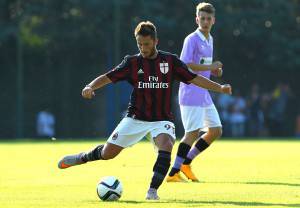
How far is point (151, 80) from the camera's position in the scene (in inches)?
417

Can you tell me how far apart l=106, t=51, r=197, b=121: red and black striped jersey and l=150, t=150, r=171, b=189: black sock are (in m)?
0.57

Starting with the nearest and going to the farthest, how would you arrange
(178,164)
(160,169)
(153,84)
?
(160,169)
(153,84)
(178,164)

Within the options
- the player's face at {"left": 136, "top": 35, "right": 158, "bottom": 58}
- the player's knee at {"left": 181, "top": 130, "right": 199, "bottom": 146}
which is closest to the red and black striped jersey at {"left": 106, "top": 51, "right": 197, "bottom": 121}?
the player's face at {"left": 136, "top": 35, "right": 158, "bottom": 58}

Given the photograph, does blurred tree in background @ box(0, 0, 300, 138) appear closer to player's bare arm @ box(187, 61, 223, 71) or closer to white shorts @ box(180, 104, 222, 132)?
white shorts @ box(180, 104, 222, 132)

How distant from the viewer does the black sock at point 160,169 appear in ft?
33.4

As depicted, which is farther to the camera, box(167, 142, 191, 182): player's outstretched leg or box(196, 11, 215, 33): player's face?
box(196, 11, 215, 33): player's face

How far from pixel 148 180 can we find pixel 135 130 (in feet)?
8.43

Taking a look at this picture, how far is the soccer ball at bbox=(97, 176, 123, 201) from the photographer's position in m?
10.2

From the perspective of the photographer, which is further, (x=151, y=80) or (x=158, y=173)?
(x=151, y=80)

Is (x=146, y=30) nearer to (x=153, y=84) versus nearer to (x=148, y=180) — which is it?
(x=153, y=84)

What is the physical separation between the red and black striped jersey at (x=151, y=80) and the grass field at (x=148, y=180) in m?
0.98

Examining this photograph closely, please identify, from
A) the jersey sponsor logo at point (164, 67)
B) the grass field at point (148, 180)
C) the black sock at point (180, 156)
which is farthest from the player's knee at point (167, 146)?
the black sock at point (180, 156)

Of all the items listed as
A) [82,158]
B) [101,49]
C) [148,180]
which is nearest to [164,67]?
[82,158]

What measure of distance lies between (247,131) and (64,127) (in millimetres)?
7012
